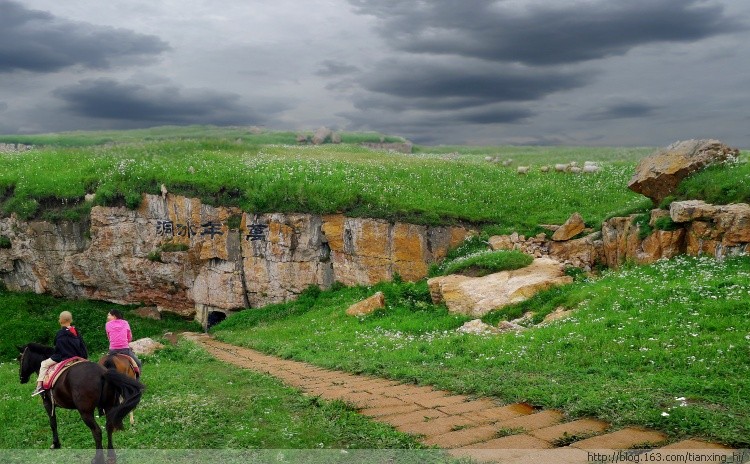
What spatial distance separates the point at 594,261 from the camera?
22.7 meters

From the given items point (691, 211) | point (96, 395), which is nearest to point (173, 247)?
point (96, 395)

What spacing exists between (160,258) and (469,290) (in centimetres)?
1638

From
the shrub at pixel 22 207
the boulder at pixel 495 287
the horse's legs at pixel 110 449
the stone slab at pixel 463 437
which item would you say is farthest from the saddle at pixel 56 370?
the shrub at pixel 22 207

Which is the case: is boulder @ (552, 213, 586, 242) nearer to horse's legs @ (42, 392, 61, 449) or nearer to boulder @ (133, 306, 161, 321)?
boulder @ (133, 306, 161, 321)

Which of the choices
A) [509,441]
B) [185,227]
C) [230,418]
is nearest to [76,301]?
[185,227]

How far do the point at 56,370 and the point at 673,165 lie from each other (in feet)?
70.2

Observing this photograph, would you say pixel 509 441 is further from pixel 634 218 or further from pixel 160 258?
pixel 160 258

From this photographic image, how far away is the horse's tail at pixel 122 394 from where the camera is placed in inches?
333

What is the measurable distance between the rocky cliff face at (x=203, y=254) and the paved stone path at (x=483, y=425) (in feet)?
46.1

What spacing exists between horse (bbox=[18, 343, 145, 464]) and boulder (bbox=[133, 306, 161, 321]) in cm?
1974

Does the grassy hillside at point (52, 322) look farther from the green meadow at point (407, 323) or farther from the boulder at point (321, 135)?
the boulder at point (321, 135)

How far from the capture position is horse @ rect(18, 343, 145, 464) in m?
8.58

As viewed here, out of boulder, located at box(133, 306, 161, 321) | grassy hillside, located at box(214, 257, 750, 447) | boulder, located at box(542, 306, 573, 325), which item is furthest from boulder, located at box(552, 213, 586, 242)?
boulder, located at box(133, 306, 161, 321)

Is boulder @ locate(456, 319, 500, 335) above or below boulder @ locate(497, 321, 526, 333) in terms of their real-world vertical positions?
below
